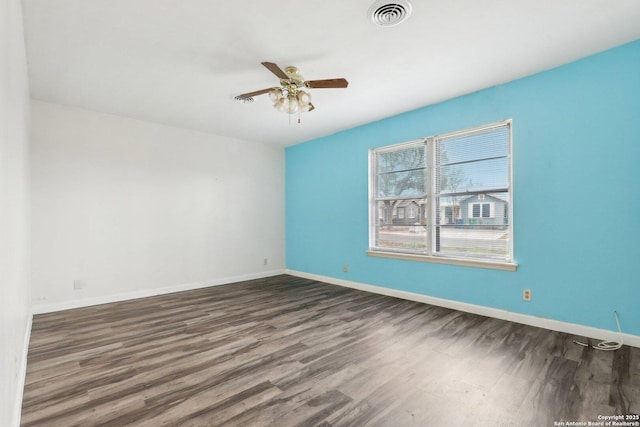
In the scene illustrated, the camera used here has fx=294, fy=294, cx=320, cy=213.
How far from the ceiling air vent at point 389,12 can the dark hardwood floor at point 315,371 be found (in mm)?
2709

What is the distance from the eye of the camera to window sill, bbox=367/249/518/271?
336cm

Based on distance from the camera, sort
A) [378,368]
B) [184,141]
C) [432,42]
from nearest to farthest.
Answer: [378,368] < [432,42] < [184,141]

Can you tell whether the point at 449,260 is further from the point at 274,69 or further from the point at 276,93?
the point at 274,69

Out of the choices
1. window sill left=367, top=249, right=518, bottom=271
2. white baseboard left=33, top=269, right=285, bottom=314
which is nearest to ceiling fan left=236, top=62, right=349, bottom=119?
window sill left=367, top=249, right=518, bottom=271

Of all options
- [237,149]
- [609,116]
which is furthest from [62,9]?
→ [609,116]

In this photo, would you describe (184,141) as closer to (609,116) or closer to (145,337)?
(145,337)

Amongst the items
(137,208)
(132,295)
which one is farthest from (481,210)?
(132,295)

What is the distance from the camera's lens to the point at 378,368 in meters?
2.34

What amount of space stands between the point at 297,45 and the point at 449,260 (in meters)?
3.09

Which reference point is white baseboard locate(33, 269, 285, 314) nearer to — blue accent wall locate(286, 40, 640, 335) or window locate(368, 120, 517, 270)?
window locate(368, 120, 517, 270)

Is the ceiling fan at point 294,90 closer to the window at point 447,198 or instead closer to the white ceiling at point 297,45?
the white ceiling at point 297,45

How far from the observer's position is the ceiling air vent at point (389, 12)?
6.89 feet

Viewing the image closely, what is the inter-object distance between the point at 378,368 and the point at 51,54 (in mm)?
4008

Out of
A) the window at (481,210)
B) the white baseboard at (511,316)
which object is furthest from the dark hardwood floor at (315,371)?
the window at (481,210)
